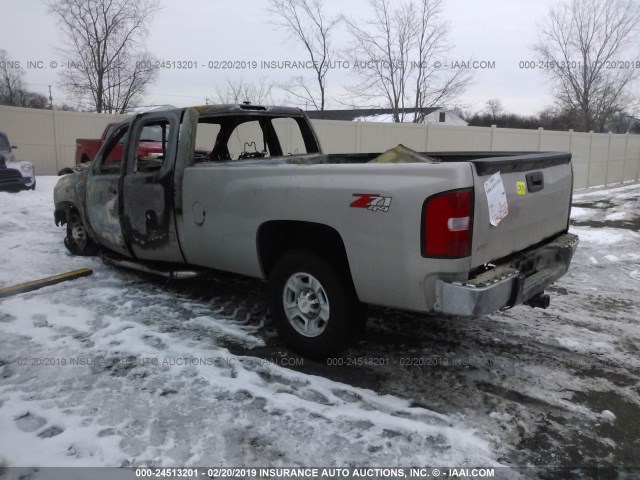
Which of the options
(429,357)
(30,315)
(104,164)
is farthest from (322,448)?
(104,164)

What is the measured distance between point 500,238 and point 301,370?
5.45ft

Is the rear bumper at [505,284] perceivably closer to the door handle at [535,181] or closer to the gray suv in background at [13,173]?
the door handle at [535,181]

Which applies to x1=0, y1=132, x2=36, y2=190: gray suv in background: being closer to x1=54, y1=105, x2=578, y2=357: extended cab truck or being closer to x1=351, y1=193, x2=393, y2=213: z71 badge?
x1=54, y1=105, x2=578, y2=357: extended cab truck

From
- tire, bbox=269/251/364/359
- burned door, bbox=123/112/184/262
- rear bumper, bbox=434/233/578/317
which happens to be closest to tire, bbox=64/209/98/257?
burned door, bbox=123/112/184/262

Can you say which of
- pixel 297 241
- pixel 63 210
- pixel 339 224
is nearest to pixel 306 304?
pixel 297 241

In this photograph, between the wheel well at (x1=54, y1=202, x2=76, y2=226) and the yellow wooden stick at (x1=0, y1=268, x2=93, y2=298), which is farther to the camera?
the wheel well at (x1=54, y1=202, x2=76, y2=226)

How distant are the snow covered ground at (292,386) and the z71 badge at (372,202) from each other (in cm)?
123

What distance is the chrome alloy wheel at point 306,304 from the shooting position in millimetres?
3604

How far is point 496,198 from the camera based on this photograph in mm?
3098

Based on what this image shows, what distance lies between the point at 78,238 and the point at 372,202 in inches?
192

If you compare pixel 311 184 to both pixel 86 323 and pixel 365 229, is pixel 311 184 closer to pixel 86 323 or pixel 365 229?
pixel 365 229

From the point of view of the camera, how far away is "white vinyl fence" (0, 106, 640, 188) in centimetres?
1725

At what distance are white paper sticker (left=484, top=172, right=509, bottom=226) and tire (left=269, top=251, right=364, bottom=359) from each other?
1.07m

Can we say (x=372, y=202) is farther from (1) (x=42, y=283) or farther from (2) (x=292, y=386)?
(1) (x=42, y=283)
